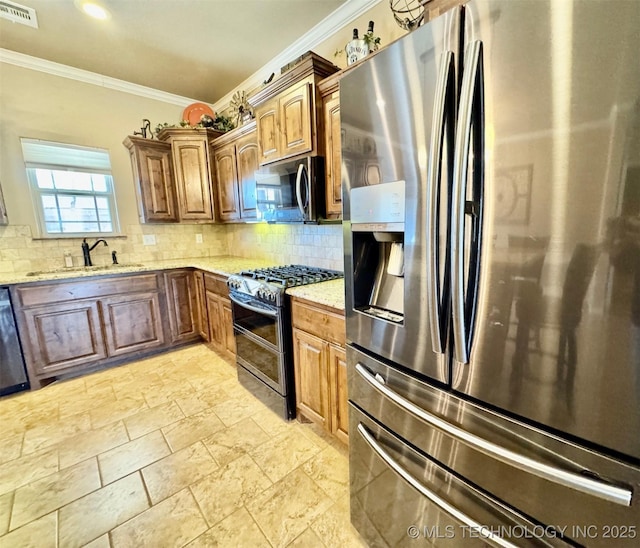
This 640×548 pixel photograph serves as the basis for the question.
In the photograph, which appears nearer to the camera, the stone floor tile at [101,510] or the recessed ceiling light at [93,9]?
the stone floor tile at [101,510]

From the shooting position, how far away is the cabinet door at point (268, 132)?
217 cm

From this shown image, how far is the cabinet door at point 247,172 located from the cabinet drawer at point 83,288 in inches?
47.6

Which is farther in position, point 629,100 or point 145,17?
point 145,17

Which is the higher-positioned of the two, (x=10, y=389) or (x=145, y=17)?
(x=145, y=17)

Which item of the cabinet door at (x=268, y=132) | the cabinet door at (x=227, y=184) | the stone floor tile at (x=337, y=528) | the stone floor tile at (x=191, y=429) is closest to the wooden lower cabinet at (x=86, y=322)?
the cabinet door at (x=227, y=184)

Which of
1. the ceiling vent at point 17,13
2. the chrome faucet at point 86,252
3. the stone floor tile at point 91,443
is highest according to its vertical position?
the ceiling vent at point 17,13

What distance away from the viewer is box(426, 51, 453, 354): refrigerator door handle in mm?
743

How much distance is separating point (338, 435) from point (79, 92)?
395 centimetres

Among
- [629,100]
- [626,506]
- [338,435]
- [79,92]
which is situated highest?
[79,92]

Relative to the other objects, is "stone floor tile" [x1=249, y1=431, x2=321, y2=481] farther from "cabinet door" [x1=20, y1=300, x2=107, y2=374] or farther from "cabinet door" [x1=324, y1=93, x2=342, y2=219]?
"cabinet door" [x1=20, y1=300, x2=107, y2=374]

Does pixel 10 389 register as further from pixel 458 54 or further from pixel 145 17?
pixel 458 54

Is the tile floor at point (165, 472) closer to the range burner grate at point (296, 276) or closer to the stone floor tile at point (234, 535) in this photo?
the stone floor tile at point (234, 535)

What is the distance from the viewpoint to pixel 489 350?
29.9 inches

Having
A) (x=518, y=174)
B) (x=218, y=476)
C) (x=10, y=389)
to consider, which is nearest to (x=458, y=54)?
(x=518, y=174)
